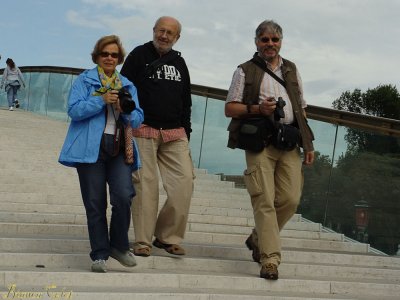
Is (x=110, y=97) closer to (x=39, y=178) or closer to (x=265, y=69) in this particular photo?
(x=265, y=69)

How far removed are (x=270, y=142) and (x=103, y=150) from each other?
1.20 meters

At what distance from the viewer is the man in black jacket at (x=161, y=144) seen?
522cm

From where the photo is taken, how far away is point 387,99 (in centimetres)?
3941

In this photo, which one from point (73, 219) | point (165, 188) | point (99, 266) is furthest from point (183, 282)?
point (73, 219)

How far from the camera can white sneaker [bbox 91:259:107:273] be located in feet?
15.5

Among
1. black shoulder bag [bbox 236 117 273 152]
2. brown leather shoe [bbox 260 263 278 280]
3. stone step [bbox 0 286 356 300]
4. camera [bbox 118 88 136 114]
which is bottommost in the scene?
stone step [bbox 0 286 356 300]

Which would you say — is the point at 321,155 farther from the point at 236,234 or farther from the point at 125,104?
the point at 125,104

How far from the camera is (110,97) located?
4.67m

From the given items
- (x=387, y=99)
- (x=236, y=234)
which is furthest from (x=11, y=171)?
(x=387, y=99)

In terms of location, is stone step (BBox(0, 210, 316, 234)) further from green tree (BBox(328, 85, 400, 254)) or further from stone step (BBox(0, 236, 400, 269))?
stone step (BBox(0, 236, 400, 269))

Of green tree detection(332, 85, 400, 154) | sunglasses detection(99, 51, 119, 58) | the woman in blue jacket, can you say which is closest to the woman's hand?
the woman in blue jacket

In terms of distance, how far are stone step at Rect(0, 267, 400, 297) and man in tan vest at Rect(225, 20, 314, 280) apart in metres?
0.15

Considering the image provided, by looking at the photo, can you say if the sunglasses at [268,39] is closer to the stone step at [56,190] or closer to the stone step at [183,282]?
the stone step at [183,282]

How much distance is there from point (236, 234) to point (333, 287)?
164 centimetres
